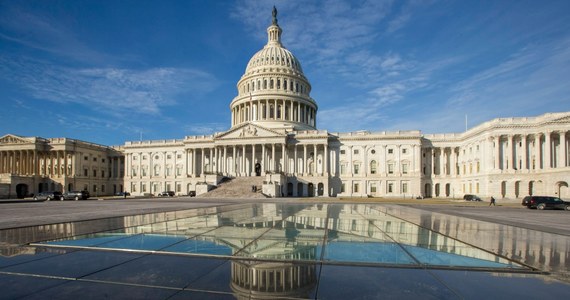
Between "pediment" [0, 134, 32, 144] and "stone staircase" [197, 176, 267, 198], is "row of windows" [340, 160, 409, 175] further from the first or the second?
"pediment" [0, 134, 32, 144]

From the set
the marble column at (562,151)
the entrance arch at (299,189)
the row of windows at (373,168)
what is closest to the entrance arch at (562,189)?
the marble column at (562,151)

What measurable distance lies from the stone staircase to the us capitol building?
0.71 metres

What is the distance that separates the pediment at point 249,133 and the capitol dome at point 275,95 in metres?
10.1

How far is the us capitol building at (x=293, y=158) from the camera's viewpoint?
213 feet

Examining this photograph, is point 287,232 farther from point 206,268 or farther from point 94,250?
point 94,250

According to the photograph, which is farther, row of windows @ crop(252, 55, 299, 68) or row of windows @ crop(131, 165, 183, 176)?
row of windows @ crop(252, 55, 299, 68)

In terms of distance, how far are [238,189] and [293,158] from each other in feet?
80.6

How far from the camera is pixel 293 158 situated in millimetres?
87312

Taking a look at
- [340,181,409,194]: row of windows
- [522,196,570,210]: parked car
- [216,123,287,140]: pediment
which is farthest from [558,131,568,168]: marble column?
[216,123,287,140]: pediment

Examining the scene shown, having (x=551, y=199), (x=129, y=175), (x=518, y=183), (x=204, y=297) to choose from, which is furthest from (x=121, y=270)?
(x=129, y=175)

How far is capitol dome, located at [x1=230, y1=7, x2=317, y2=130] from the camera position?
318ft

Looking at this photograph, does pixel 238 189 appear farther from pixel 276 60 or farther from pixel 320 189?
pixel 276 60

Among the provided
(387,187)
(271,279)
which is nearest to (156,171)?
(387,187)

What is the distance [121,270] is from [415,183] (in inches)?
3270
